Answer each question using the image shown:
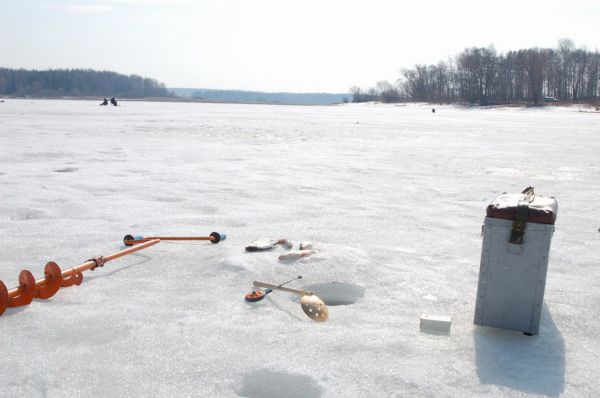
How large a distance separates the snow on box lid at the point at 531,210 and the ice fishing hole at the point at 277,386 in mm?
1216

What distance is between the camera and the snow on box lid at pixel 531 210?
2568mm

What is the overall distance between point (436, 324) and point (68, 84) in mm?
156056

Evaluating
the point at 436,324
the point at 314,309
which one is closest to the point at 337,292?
the point at 314,309

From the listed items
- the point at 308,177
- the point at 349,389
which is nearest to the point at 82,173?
the point at 308,177

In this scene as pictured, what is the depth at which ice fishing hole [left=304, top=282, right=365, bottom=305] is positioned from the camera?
3265mm

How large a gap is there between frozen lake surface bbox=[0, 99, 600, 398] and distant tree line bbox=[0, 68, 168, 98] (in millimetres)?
136523

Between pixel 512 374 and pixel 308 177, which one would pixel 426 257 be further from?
pixel 308 177

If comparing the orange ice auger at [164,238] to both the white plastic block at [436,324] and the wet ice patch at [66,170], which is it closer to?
the white plastic block at [436,324]

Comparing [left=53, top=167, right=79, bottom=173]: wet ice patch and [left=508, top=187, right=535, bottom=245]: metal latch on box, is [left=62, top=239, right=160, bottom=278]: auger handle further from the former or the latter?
[left=53, top=167, right=79, bottom=173]: wet ice patch

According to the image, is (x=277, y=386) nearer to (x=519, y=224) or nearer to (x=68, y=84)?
(x=519, y=224)

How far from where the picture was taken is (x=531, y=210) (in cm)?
259

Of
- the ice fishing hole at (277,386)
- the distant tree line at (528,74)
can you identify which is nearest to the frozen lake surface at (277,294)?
the ice fishing hole at (277,386)

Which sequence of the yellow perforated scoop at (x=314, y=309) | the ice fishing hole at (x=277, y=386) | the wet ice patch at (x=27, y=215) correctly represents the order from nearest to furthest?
the ice fishing hole at (x=277, y=386), the yellow perforated scoop at (x=314, y=309), the wet ice patch at (x=27, y=215)

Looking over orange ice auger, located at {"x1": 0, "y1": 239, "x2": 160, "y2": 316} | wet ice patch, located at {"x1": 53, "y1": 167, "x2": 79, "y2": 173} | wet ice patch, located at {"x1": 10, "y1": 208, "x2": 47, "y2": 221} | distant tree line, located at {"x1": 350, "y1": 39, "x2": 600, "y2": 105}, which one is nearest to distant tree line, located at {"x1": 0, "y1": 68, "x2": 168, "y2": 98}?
distant tree line, located at {"x1": 350, "y1": 39, "x2": 600, "y2": 105}
